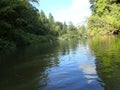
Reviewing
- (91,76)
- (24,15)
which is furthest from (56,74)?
(24,15)

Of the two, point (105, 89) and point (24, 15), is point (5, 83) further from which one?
point (24, 15)

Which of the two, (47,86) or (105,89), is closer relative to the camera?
(105,89)

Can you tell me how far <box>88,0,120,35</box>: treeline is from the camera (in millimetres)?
50406

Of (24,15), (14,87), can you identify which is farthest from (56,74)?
(24,15)

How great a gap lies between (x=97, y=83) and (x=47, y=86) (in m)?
1.79

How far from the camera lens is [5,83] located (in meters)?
10.3

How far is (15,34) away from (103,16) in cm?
2017

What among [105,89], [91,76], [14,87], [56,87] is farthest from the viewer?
[91,76]

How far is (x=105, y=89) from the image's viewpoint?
8.05m

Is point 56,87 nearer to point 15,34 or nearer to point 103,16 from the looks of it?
point 15,34

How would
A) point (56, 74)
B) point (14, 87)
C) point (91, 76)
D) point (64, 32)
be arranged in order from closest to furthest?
point (14, 87), point (91, 76), point (56, 74), point (64, 32)

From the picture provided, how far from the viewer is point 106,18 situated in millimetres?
51656

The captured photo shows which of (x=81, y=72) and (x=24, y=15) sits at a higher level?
(x=24, y=15)

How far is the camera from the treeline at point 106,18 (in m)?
50.4
